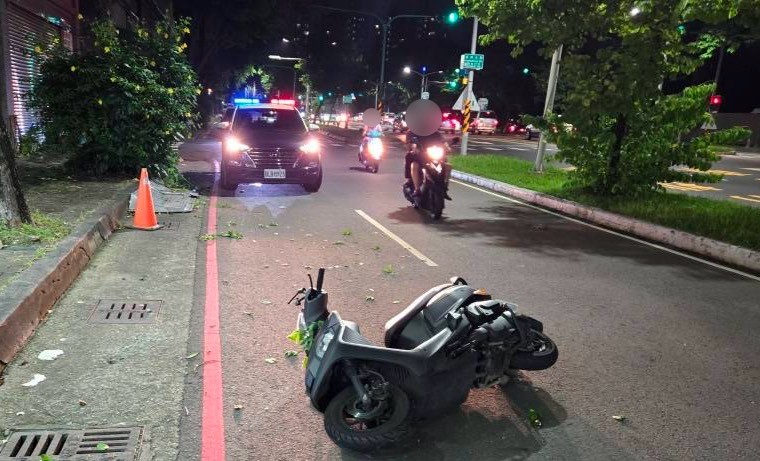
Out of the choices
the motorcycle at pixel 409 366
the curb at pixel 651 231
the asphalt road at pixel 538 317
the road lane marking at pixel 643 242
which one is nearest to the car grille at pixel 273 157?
the asphalt road at pixel 538 317

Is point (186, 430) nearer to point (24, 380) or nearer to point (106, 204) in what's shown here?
point (24, 380)

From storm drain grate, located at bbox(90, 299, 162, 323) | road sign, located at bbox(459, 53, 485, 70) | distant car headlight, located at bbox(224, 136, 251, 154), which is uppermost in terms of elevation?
road sign, located at bbox(459, 53, 485, 70)

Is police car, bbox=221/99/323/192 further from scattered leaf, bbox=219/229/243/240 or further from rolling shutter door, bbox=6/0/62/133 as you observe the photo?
rolling shutter door, bbox=6/0/62/133

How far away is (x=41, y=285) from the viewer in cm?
467

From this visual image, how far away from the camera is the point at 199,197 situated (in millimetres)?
10750

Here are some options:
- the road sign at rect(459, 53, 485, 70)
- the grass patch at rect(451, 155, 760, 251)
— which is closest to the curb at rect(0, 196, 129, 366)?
the grass patch at rect(451, 155, 760, 251)

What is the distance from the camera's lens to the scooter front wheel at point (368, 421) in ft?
9.73

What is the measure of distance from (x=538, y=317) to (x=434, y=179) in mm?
4770

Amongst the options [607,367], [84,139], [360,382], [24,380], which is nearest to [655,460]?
[607,367]

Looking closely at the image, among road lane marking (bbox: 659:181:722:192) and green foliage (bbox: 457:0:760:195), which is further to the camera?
road lane marking (bbox: 659:181:722:192)

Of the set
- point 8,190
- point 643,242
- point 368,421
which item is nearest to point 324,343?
point 368,421

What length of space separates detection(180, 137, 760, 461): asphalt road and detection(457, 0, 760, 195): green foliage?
2.63 meters

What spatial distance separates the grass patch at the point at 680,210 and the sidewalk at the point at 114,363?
24.1 ft

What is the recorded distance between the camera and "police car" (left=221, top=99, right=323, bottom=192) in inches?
427
